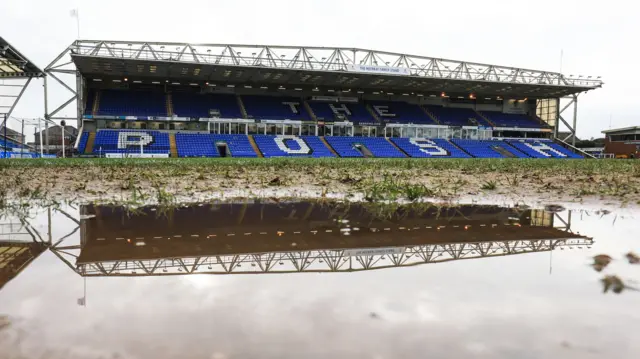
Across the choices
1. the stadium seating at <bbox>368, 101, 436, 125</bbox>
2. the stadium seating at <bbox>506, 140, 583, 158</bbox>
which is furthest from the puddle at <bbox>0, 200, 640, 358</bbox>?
the stadium seating at <bbox>506, 140, 583, 158</bbox>

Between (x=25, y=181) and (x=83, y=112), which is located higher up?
(x=83, y=112)

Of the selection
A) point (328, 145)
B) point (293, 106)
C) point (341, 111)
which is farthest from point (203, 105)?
point (341, 111)

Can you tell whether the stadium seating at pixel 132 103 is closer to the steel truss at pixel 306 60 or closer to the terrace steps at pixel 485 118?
the steel truss at pixel 306 60

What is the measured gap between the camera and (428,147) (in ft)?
140

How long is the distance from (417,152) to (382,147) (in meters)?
3.36

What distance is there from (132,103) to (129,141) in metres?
6.11

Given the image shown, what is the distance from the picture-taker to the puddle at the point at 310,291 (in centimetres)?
152

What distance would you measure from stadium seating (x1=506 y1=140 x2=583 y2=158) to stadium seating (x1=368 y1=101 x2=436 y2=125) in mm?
9807

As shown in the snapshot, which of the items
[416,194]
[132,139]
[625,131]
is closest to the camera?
[416,194]

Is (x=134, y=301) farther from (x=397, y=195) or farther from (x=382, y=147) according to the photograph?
(x=382, y=147)

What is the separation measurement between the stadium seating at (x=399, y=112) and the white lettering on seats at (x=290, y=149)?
36.3 ft

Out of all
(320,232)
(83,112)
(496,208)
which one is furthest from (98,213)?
(83,112)

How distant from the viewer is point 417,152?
1613 inches

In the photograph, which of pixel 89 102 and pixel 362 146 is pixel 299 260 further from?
pixel 89 102
